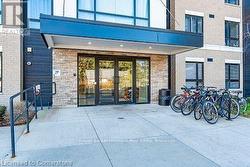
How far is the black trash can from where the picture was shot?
12.3 m

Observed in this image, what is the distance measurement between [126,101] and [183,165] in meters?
8.30

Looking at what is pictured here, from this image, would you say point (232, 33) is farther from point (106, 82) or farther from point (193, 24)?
point (106, 82)

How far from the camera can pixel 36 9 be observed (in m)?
11.3

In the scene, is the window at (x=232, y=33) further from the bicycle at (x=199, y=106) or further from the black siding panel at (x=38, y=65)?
the black siding panel at (x=38, y=65)

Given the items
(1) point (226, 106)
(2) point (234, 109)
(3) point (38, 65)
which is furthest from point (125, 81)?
(2) point (234, 109)

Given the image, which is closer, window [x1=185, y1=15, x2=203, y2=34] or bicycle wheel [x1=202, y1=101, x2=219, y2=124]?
bicycle wheel [x1=202, y1=101, x2=219, y2=124]

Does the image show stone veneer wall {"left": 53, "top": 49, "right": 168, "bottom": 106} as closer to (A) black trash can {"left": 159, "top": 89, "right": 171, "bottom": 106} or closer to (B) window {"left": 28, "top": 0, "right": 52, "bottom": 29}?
(B) window {"left": 28, "top": 0, "right": 52, "bottom": 29}

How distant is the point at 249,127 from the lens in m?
7.31

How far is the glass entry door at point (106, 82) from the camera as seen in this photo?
39.0ft

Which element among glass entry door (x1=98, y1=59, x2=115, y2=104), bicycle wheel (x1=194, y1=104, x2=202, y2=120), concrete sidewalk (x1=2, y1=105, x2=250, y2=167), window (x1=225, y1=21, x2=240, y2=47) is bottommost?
concrete sidewalk (x1=2, y1=105, x2=250, y2=167)

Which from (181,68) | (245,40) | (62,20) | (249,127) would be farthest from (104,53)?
(245,40)

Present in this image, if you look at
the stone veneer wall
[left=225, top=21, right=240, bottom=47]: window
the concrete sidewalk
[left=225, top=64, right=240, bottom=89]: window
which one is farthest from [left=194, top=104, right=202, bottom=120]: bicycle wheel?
[left=225, top=21, right=240, bottom=47]: window

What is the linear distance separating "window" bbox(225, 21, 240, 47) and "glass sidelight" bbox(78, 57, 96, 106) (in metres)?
9.81

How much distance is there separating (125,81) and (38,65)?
178 inches
